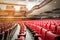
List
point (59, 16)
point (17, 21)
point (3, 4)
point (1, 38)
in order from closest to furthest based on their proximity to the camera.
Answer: point (1, 38) → point (3, 4) → point (17, 21) → point (59, 16)

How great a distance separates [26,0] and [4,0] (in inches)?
39.4

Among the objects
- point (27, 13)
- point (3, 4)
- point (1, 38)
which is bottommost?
point (1, 38)

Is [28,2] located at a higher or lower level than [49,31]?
higher

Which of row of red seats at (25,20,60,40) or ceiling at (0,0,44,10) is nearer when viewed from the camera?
row of red seats at (25,20,60,40)

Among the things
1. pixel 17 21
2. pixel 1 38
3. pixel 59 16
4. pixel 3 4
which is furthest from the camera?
pixel 59 16

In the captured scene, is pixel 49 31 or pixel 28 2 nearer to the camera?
→ pixel 49 31

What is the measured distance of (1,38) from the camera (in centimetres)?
206

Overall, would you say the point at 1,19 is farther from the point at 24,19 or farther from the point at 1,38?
the point at 1,38

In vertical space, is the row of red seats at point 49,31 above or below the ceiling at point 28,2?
below

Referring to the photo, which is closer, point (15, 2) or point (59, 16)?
point (15, 2)

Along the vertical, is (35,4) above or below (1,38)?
above

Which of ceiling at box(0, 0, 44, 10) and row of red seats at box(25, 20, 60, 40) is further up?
ceiling at box(0, 0, 44, 10)

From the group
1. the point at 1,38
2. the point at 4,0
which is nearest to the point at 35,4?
the point at 4,0

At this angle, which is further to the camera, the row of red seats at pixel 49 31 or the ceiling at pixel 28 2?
the ceiling at pixel 28 2
